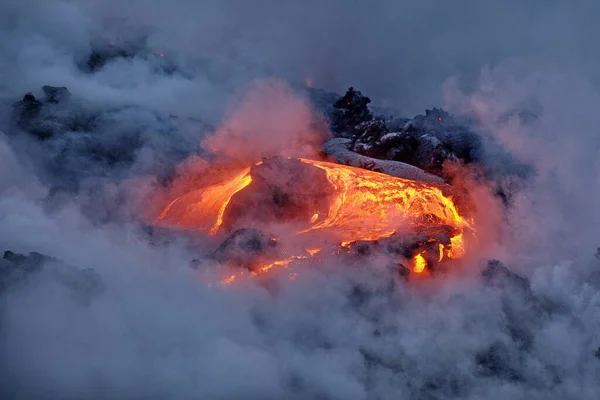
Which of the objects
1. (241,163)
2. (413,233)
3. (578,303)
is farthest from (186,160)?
(578,303)

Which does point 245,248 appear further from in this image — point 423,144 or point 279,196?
point 423,144

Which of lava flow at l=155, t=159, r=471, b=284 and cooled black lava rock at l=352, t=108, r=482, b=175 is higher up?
cooled black lava rock at l=352, t=108, r=482, b=175

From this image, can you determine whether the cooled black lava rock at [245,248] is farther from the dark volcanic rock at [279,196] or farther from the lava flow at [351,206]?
the dark volcanic rock at [279,196]

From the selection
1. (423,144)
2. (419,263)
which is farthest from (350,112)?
(419,263)

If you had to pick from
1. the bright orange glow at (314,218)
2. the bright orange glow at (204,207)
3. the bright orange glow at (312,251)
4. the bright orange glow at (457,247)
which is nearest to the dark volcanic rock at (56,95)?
the bright orange glow at (204,207)

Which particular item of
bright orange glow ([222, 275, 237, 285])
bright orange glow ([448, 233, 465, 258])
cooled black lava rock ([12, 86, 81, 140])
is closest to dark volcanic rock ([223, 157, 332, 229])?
bright orange glow ([222, 275, 237, 285])

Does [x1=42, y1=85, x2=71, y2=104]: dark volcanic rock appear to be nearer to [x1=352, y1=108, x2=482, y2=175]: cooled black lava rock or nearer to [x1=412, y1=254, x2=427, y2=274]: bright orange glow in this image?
[x1=352, y1=108, x2=482, y2=175]: cooled black lava rock

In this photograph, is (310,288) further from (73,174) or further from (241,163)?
(73,174)
